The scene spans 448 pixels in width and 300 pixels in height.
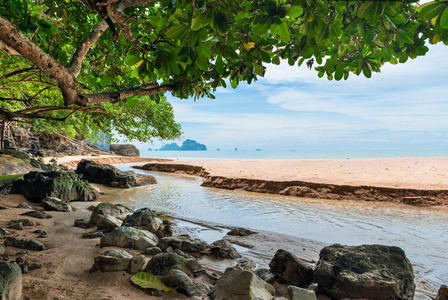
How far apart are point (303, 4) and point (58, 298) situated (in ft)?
10.1

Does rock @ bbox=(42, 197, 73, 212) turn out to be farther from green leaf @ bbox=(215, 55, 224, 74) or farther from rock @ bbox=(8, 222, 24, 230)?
green leaf @ bbox=(215, 55, 224, 74)

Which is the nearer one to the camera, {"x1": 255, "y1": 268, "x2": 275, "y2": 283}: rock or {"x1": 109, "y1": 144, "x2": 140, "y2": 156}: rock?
{"x1": 255, "y1": 268, "x2": 275, "y2": 283}: rock

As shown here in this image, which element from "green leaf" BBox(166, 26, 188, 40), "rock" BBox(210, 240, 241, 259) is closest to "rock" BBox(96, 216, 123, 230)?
"rock" BBox(210, 240, 241, 259)

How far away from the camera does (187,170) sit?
20.6 meters

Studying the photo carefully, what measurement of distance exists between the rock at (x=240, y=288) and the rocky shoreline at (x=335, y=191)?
7.85m

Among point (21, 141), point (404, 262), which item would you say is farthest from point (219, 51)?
point (21, 141)

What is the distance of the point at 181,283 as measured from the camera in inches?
102

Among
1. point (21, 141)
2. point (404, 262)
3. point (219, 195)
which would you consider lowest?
point (219, 195)

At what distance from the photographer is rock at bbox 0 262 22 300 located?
65.0 inches

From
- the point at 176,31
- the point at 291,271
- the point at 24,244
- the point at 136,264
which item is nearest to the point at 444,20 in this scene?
the point at 176,31

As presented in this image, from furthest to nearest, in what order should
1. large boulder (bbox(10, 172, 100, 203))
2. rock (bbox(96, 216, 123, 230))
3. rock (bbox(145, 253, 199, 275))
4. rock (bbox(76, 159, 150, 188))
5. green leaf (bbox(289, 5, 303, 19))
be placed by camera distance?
rock (bbox(76, 159, 150, 188)) → large boulder (bbox(10, 172, 100, 203)) → rock (bbox(96, 216, 123, 230)) → rock (bbox(145, 253, 199, 275)) → green leaf (bbox(289, 5, 303, 19))

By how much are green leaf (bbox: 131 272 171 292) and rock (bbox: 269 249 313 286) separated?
1.39 metres

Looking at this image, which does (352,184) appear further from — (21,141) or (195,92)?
(21,141)

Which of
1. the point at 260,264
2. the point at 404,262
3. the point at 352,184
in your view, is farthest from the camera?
the point at 352,184
